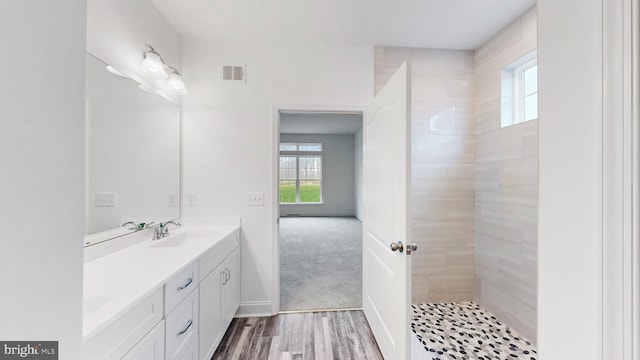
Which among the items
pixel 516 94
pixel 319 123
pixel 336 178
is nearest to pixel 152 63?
pixel 516 94

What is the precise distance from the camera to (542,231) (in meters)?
0.48

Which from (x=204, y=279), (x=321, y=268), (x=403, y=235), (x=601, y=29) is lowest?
(x=321, y=268)

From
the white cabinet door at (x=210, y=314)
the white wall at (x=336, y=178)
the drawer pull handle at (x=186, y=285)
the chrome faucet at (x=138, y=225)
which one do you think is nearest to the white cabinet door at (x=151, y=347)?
the drawer pull handle at (x=186, y=285)

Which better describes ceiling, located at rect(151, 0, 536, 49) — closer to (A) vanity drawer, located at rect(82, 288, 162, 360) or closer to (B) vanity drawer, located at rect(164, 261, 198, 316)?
(B) vanity drawer, located at rect(164, 261, 198, 316)

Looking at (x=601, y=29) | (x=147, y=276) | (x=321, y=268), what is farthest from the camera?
(x=321, y=268)

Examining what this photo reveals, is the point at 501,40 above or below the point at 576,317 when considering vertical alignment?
above

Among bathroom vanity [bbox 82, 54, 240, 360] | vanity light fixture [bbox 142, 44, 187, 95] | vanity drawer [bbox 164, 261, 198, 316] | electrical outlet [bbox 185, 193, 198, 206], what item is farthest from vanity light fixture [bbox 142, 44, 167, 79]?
vanity drawer [bbox 164, 261, 198, 316]

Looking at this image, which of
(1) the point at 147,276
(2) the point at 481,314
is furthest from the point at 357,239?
(1) the point at 147,276

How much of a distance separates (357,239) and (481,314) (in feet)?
9.36

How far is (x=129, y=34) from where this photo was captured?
166 centimetres

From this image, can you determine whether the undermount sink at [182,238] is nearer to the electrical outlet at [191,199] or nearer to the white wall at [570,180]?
the electrical outlet at [191,199]

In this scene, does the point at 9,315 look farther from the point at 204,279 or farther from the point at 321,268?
the point at 321,268

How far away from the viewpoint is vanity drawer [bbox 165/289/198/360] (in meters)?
1.16

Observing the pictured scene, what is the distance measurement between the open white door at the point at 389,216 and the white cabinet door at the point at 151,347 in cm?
121
